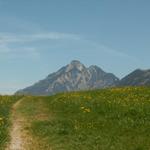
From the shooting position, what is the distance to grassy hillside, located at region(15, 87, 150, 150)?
22.7m

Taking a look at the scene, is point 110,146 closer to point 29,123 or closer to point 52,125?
point 52,125

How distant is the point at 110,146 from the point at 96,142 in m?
1.19

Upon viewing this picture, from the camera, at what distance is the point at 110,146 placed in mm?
22000

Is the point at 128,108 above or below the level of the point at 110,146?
above

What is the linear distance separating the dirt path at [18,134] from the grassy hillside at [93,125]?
543 millimetres

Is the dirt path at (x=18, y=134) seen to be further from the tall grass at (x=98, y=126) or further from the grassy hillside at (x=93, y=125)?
the tall grass at (x=98, y=126)

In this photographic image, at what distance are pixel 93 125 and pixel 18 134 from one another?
15.1 feet

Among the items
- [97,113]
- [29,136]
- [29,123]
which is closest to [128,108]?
[97,113]

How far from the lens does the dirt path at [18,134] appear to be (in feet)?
74.4

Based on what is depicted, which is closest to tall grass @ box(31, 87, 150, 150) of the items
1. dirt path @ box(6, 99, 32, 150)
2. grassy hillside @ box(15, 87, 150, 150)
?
grassy hillside @ box(15, 87, 150, 150)

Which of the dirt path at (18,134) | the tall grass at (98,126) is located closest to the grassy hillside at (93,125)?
the tall grass at (98,126)

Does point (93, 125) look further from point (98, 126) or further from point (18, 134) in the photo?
point (18, 134)

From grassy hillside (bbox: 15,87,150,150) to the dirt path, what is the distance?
1.78 feet

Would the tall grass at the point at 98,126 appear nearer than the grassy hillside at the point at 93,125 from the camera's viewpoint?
Yes
